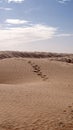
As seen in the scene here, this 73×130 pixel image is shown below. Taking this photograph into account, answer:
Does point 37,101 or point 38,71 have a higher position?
point 38,71

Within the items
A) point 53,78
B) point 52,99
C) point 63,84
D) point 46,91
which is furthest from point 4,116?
point 53,78

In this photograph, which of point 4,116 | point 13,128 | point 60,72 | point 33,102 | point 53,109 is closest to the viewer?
point 13,128

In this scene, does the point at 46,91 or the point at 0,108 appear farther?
the point at 46,91

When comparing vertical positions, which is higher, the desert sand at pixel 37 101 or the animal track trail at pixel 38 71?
the animal track trail at pixel 38 71

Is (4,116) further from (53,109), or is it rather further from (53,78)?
(53,78)

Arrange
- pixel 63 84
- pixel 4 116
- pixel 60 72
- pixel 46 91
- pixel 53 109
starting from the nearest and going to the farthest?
pixel 4 116 < pixel 53 109 < pixel 46 91 < pixel 63 84 < pixel 60 72

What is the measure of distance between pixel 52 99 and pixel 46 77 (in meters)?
6.04

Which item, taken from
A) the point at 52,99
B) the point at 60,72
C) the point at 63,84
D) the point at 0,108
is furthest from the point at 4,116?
the point at 60,72

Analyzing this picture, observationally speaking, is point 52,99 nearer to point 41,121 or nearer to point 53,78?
point 41,121

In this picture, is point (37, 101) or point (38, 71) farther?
point (38, 71)

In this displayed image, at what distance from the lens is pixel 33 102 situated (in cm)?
1251

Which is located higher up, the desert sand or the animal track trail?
the animal track trail

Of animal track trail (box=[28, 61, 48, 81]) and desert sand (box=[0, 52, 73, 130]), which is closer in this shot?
desert sand (box=[0, 52, 73, 130])

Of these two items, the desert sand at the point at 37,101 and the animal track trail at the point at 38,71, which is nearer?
the desert sand at the point at 37,101
